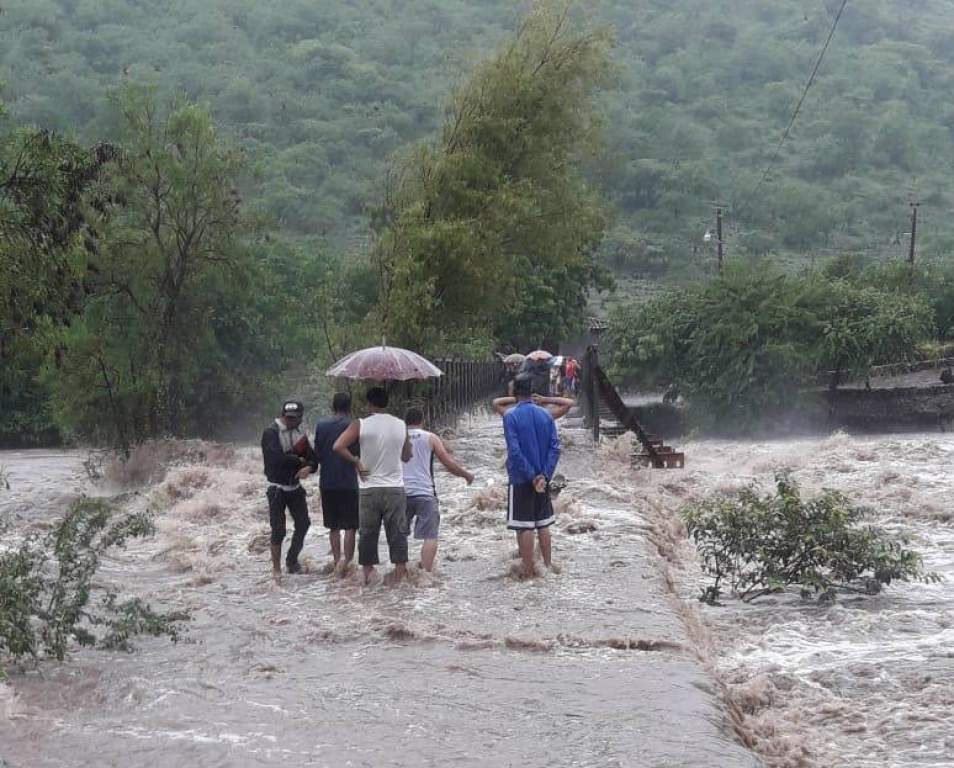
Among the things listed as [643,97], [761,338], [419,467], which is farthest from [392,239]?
[643,97]

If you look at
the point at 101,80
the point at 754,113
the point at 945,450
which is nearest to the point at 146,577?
the point at 945,450

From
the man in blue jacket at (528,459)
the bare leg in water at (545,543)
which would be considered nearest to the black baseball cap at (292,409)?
the man in blue jacket at (528,459)

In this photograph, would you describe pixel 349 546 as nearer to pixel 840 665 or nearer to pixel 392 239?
pixel 840 665

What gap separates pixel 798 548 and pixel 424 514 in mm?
3917

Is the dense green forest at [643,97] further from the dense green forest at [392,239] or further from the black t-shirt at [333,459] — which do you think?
the black t-shirt at [333,459]

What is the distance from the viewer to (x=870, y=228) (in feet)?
306

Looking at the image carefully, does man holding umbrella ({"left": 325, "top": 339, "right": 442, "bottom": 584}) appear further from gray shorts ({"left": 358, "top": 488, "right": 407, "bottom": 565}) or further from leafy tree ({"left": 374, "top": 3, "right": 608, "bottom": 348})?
leafy tree ({"left": 374, "top": 3, "right": 608, "bottom": 348})

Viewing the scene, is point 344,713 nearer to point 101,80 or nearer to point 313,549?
point 313,549

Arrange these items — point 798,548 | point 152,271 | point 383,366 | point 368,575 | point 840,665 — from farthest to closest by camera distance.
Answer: point 152,271
point 383,366
point 798,548
point 368,575
point 840,665

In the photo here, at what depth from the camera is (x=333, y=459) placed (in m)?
11.3

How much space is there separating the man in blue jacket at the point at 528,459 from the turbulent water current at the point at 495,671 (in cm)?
68

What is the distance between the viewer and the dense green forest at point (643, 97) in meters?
87.2

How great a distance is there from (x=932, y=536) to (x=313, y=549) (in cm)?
854

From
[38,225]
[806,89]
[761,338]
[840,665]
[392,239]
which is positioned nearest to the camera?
[840,665]
